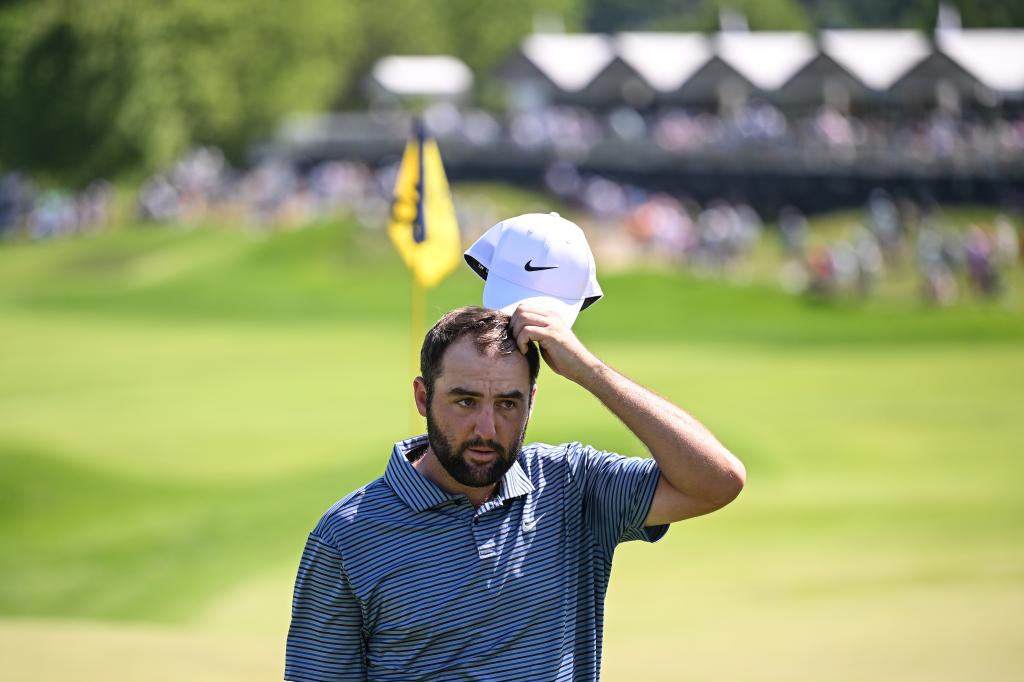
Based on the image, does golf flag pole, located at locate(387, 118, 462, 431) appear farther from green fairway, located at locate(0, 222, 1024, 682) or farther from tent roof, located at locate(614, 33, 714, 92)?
tent roof, located at locate(614, 33, 714, 92)

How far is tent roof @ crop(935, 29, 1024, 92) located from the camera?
60594mm

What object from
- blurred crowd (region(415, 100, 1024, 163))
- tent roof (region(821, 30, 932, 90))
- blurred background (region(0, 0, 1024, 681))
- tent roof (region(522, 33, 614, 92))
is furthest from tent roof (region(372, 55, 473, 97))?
tent roof (region(821, 30, 932, 90))

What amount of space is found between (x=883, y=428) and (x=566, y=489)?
18.6 metres

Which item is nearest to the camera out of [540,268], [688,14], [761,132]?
[540,268]

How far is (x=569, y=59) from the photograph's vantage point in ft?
248

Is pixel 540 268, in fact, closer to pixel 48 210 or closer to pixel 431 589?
pixel 431 589

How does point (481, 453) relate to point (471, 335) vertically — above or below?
below

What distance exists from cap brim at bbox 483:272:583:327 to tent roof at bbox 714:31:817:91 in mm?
62873

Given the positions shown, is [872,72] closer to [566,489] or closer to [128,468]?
[128,468]

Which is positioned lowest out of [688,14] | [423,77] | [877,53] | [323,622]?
[323,622]

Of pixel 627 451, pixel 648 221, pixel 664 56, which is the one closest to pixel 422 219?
pixel 627 451

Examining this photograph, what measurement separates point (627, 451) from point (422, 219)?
6.37m

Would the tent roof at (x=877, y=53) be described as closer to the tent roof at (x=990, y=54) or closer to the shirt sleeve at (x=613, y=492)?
the tent roof at (x=990, y=54)

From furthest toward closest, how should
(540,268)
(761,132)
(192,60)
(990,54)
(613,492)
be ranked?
1. (192,60)
2. (990,54)
3. (761,132)
4. (540,268)
5. (613,492)
